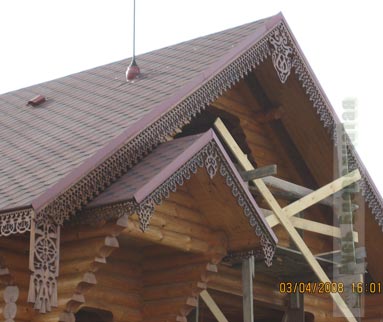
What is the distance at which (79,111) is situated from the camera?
10688mm

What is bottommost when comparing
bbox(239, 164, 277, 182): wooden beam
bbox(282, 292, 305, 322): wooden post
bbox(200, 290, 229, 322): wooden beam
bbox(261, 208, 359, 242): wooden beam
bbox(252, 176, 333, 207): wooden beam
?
bbox(200, 290, 229, 322): wooden beam

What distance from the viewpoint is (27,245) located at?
8.66 m

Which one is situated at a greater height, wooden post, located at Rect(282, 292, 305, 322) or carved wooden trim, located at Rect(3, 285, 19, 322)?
wooden post, located at Rect(282, 292, 305, 322)

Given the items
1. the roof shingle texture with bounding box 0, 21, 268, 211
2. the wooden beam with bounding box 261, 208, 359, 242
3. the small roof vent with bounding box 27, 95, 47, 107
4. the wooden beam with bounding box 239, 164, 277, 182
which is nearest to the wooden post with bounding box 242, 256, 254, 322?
the wooden beam with bounding box 261, 208, 359, 242


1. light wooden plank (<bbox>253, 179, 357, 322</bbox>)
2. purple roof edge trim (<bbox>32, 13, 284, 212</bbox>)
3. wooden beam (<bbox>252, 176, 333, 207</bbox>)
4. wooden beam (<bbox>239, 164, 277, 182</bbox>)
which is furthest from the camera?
wooden beam (<bbox>252, 176, 333, 207</bbox>)

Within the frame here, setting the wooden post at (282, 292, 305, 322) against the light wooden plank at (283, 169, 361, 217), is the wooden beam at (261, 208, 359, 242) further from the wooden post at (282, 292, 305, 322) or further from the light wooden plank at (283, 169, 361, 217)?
the wooden post at (282, 292, 305, 322)

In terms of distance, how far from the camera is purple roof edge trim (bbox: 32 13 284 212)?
323 inches

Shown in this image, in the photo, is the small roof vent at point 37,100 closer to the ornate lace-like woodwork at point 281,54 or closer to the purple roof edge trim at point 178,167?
the ornate lace-like woodwork at point 281,54

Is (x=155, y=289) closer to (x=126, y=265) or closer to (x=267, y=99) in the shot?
(x=126, y=265)

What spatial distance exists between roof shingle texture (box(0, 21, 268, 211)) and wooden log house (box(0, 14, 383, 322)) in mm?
27

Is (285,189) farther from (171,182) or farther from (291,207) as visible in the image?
(171,182)

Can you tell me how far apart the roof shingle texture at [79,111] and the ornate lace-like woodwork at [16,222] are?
0.21 feet

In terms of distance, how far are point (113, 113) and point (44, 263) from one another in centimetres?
226

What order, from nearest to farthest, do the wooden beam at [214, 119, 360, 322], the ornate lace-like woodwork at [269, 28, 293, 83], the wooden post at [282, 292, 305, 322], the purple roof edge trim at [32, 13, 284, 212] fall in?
1. the purple roof edge trim at [32, 13, 284, 212]
2. the wooden beam at [214, 119, 360, 322]
3. the ornate lace-like woodwork at [269, 28, 293, 83]
4. the wooden post at [282, 292, 305, 322]
